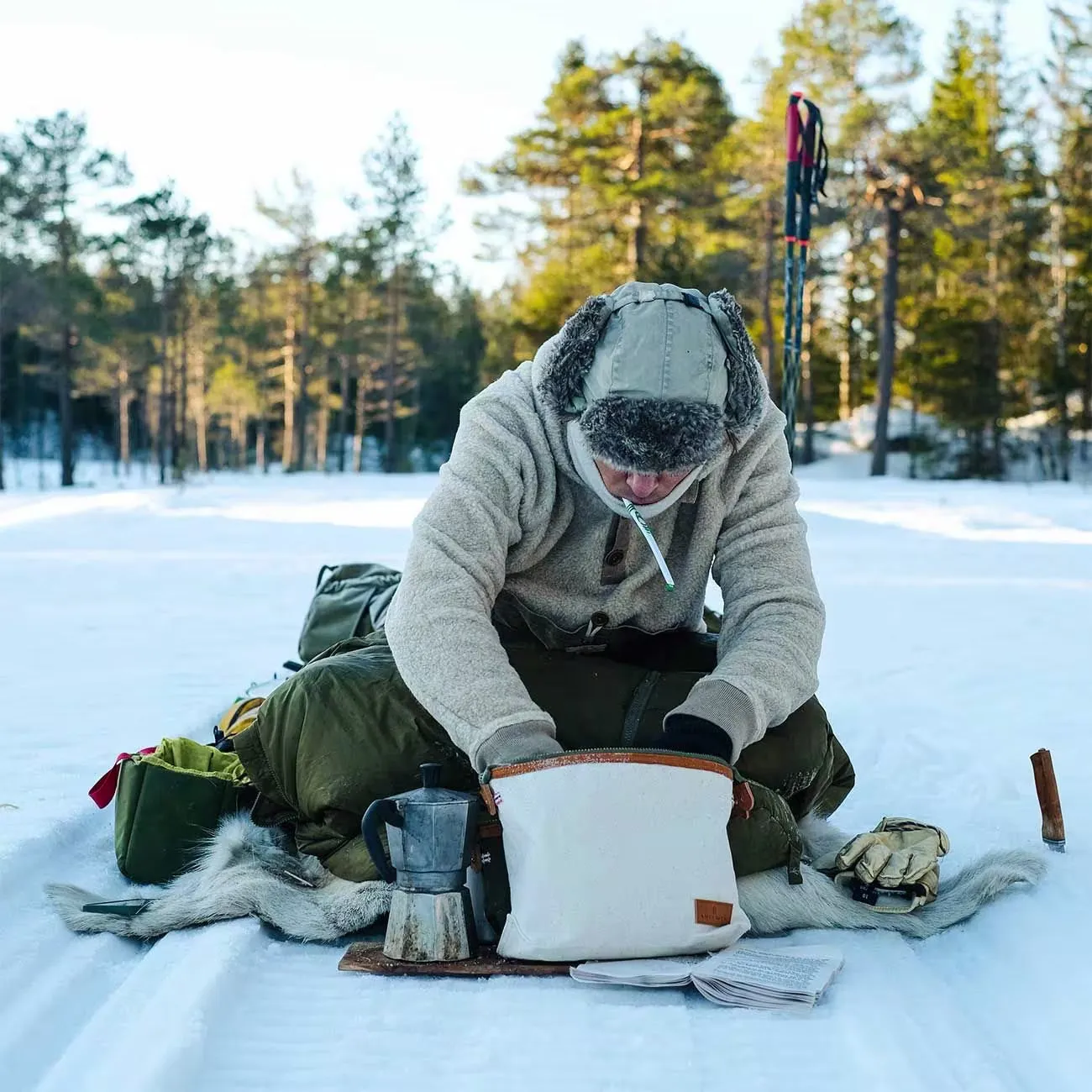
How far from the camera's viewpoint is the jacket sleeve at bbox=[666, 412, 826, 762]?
234 centimetres

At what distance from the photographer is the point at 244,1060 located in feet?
5.85

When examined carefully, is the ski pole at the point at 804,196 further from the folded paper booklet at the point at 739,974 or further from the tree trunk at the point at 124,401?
the tree trunk at the point at 124,401

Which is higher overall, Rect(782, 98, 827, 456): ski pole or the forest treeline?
the forest treeline

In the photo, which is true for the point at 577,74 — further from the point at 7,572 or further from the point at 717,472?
the point at 717,472

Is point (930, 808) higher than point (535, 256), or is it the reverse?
point (535, 256)

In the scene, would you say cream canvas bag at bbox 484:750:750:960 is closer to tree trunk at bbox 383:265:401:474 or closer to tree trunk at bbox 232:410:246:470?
tree trunk at bbox 383:265:401:474

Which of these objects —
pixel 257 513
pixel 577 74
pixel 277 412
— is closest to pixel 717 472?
pixel 257 513

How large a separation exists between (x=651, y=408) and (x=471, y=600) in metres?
0.50

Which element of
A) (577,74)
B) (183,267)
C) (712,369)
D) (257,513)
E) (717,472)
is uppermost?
(577,74)

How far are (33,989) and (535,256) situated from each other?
96.6ft

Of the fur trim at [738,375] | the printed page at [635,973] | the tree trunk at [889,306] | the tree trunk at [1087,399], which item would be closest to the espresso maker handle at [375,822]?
the printed page at [635,973]

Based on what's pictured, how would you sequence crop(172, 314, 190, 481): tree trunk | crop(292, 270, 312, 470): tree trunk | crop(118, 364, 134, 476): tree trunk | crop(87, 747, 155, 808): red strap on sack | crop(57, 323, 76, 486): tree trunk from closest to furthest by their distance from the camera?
crop(87, 747, 155, 808): red strap on sack, crop(57, 323, 76, 486): tree trunk, crop(172, 314, 190, 481): tree trunk, crop(292, 270, 312, 470): tree trunk, crop(118, 364, 134, 476): tree trunk

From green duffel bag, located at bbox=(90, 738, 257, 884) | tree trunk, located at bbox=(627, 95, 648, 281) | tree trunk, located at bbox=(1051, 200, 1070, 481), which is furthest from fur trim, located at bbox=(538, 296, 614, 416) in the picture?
tree trunk, located at bbox=(1051, 200, 1070, 481)

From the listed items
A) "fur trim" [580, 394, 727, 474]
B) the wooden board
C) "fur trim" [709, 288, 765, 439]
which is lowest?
the wooden board
